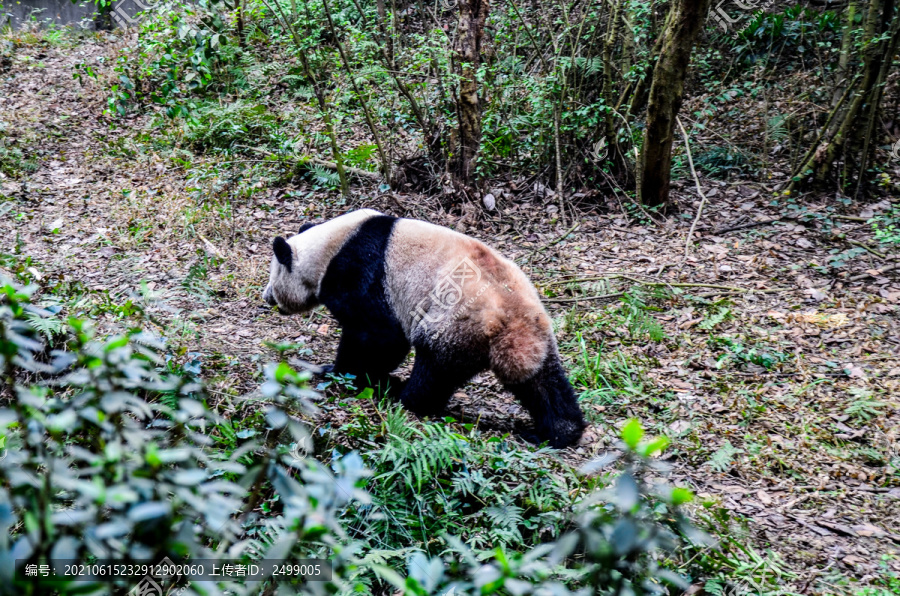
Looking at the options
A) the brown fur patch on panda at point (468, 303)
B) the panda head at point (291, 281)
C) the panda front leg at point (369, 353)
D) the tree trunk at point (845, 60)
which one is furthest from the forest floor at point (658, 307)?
the tree trunk at point (845, 60)

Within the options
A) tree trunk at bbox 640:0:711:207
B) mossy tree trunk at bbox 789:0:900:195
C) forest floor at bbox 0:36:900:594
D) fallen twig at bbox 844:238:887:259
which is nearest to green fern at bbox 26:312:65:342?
forest floor at bbox 0:36:900:594

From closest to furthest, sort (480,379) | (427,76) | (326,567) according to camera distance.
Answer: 1. (326,567)
2. (480,379)
3. (427,76)

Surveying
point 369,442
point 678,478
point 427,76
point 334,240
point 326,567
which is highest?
point 427,76

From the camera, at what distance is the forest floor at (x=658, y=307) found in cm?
435

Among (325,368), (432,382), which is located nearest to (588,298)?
(432,382)

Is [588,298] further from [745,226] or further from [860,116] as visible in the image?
[860,116]

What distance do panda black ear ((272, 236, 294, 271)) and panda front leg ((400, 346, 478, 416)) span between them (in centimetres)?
160

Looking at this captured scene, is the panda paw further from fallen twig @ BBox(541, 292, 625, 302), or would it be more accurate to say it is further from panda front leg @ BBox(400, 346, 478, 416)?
fallen twig @ BBox(541, 292, 625, 302)

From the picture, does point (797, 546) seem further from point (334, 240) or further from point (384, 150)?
point (384, 150)

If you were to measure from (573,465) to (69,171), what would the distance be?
919 cm

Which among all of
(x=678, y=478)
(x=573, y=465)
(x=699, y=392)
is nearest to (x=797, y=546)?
(x=678, y=478)

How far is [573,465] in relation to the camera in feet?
14.7

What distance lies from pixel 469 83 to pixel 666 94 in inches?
106

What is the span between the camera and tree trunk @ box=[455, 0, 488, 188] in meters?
7.95
